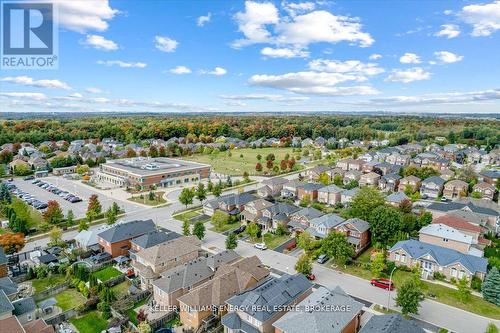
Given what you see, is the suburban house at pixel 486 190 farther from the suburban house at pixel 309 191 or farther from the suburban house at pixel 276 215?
the suburban house at pixel 276 215

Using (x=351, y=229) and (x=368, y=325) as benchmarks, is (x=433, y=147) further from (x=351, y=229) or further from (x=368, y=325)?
(x=368, y=325)

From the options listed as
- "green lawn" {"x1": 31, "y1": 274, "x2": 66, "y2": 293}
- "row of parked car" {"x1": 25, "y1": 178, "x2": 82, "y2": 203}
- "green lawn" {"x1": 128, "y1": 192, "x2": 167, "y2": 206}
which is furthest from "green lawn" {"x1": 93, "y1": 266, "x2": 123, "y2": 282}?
"row of parked car" {"x1": 25, "y1": 178, "x2": 82, "y2": 203}

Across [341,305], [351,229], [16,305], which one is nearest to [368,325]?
[341,305]

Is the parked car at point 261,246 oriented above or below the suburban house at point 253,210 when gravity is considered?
below

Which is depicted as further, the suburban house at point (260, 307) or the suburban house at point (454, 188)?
the suburban house at point (454, 188)

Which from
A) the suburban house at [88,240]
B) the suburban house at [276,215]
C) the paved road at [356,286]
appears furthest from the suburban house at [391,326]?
the suburban house at [88,240]
